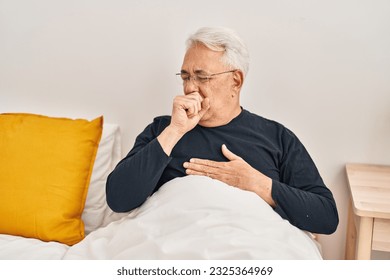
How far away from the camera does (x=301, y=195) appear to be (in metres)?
1.31

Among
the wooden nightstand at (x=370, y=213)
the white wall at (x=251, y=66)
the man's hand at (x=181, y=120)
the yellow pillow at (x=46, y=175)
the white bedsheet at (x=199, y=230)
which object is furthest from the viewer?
the white wall at (x=251, y=66)

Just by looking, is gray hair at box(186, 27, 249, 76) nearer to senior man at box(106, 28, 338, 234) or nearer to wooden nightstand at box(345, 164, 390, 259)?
senior man at box(106, 28, 338, 234)

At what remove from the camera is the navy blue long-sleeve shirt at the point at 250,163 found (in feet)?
4.25

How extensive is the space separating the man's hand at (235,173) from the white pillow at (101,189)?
38cm

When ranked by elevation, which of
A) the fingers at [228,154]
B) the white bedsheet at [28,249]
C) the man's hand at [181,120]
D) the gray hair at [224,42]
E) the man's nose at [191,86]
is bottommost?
the white bedsheet at [28,249]

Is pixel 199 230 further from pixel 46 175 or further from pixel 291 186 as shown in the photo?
pixel 46 175

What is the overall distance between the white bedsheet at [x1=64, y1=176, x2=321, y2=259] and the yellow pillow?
0.21 meters

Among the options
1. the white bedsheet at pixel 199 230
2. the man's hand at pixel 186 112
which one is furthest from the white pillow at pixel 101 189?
the man's hand at pixel 186 112

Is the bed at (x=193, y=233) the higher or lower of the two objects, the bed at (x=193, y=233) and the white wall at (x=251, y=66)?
the lower

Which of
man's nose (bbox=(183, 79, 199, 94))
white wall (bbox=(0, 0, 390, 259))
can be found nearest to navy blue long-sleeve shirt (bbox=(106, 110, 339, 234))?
man's nose (bbox=(183, 79, 199, 94))

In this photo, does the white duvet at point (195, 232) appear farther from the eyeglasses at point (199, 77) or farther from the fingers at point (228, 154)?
the eyeglasses at point (199, 77)

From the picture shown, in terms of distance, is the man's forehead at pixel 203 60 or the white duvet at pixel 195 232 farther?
the man's forehead at pixel 203 60

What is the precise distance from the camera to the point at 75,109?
5.85 ft

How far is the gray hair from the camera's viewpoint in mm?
1358
